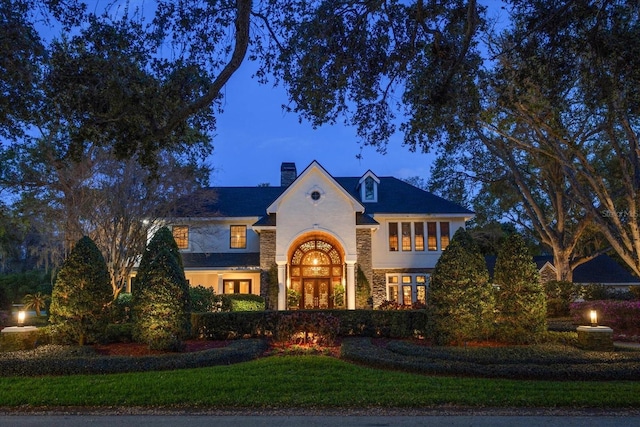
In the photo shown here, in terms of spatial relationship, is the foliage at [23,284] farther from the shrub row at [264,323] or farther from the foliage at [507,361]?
the foliage at [507,361]

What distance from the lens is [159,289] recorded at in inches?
477

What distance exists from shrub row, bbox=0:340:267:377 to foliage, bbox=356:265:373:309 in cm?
1280

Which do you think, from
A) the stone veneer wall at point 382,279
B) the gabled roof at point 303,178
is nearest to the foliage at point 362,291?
the stone veneer wall at point 382,279

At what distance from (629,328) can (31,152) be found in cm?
2479

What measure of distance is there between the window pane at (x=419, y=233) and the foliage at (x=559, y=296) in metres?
6.50

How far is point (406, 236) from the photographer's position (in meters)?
26.4

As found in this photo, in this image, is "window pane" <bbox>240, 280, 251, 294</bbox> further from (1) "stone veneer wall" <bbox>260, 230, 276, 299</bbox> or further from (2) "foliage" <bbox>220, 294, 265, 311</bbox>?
(2) "foliage" <bbox>220, 294, 265, 311</bbox>

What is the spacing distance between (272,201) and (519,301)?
16917 mm

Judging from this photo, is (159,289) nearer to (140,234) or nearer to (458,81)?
(458,81)

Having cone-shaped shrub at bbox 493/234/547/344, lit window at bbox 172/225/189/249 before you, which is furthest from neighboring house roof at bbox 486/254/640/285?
cone-shaped shrub at bbox 493/234/547/344

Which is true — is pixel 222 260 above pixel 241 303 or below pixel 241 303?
above

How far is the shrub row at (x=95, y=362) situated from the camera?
9.76 m

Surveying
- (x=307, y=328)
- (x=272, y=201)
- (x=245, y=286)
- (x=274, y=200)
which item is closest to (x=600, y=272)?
(x=272, y=201)

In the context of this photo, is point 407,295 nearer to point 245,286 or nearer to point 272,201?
point 245,286
